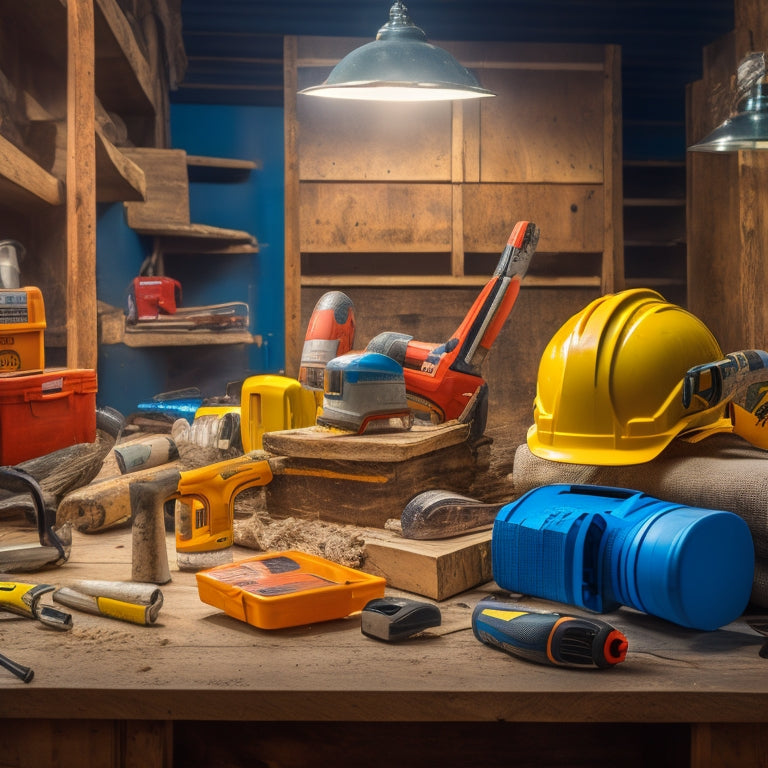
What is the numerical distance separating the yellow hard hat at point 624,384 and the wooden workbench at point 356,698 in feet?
1.21

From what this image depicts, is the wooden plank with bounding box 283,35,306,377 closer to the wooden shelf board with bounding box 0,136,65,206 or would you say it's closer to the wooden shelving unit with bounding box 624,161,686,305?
the wooden shelf board with bounding box 0,136,65,206

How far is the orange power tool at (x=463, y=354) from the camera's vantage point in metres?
2.59

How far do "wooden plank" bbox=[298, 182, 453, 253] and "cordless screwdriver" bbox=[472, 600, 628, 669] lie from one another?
13.7ft

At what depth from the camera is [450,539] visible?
5.74 ft

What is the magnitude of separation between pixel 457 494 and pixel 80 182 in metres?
2.06

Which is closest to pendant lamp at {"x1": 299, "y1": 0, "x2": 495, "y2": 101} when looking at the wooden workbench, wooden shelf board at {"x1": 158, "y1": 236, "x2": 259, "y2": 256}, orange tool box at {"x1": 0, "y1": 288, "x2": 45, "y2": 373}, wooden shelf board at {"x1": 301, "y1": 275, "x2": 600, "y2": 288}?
orange tool box at {"x1": 0, "y1": 288, "x2": 45, "y2": 373}

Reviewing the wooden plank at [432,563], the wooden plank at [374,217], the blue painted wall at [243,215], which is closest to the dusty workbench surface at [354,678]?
the wooden plank at [432,563]

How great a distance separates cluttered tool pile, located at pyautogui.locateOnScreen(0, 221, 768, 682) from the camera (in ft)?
4.40

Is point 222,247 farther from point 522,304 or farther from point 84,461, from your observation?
point 84,461

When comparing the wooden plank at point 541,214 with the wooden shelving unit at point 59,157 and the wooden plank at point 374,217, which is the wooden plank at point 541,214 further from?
the wooden shelving unit at point 59,157

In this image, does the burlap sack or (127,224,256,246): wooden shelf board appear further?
(127,224,256,246): wooden shelf board

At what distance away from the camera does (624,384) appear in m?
1.69

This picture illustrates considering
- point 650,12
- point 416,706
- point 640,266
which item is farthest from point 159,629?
point 640,266

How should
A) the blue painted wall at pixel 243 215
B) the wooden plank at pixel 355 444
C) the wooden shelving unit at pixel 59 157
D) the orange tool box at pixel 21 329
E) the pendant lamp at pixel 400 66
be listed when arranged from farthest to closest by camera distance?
the blue painted wall at pixel 243 215 → the wooden shelving unit at pixel 59 157 → the pendant lamp at pixel 400 66 → the orange tool box at pixel 21 329 → the wooden plank at pixel 355 444
